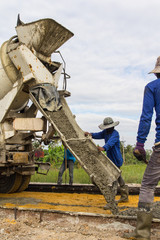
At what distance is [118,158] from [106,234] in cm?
249

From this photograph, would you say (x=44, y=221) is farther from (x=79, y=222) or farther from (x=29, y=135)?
(x=29, y=135)

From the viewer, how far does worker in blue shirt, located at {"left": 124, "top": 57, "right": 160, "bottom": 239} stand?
3216 mm

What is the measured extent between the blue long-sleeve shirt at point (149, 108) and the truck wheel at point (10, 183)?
4048mm

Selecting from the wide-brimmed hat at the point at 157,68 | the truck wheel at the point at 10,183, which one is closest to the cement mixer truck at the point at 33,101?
the truck wheel at the point at 10,183

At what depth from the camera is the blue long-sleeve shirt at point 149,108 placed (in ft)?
11.2

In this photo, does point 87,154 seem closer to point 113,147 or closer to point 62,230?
point 113,147

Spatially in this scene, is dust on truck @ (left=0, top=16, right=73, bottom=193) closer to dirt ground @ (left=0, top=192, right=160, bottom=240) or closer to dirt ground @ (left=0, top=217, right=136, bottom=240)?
dirt ground @ (left=0, top=192, right=160, bottom=240)

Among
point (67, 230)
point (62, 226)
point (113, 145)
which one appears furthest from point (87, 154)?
point (67, 230)

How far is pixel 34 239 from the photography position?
10.9 ft

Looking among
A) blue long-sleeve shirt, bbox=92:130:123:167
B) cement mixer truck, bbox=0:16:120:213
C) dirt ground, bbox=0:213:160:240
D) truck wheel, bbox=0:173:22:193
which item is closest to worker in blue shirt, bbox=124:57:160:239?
dirt ground, bbox=0:213:160:240

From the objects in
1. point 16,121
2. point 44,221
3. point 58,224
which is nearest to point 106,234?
point 58,224

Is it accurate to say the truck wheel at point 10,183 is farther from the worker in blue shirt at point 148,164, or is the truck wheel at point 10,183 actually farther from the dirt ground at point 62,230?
the worker in blue shirt at point 148,164

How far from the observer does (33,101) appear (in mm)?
5551

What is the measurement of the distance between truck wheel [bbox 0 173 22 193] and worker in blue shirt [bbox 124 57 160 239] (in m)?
3.88
